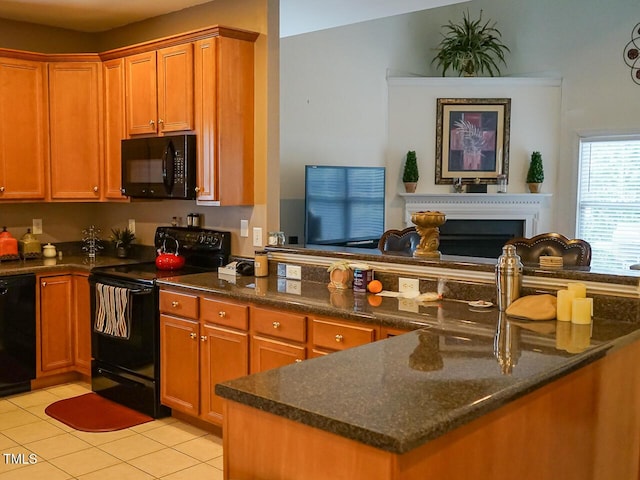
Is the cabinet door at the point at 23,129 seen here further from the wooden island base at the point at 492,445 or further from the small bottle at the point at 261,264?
the wooden island base at the point at 492,445

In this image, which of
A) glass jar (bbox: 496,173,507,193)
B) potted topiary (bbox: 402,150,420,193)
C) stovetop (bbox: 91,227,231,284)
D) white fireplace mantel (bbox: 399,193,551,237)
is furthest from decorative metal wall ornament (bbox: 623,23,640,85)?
stovetop (bbox: 91,227,231,284)

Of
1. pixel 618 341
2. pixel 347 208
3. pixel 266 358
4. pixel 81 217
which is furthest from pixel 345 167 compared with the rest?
pixel 618 341

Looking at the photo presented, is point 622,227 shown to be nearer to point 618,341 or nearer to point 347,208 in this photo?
point 347,208

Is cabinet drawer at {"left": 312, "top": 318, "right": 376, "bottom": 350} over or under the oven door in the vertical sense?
over

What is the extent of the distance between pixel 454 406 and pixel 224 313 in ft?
7.06

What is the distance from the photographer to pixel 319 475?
162 centimetres

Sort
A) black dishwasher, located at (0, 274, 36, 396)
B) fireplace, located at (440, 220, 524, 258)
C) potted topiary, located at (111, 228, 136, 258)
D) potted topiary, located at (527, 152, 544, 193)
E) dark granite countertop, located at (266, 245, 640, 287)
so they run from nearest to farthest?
dark granite countertop, located at (266, 245, 640, 287), black dishwasher, located at (0, 274, 36, 396), potted topiary, located at (111, 228, 136, 258), potted topiary, located at (527, 152, 544, 193), fireplace, located at (440, 220, 524, 258)

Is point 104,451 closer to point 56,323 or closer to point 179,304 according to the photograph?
point 179,304

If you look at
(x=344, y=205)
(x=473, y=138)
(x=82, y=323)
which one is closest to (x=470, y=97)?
(x=473, y=138)

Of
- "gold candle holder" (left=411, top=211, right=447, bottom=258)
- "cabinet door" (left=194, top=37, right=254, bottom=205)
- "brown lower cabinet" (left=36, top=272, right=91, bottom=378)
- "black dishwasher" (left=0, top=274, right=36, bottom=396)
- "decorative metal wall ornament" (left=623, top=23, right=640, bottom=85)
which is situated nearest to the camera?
"gold candle holder" (left=411, top=211, right=447, bottom=258)

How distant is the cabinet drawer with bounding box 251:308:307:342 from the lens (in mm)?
3232

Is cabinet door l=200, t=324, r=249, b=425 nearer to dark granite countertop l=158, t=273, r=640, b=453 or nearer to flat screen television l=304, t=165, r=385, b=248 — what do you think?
dark granite countertop l=158, t=273, r=640, b=453

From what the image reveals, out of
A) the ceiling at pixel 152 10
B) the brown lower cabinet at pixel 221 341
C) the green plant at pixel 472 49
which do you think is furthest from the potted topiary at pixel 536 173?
the brown lower cabinet at pixel 221 341

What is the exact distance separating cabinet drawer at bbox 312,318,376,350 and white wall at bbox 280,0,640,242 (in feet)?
11.3
